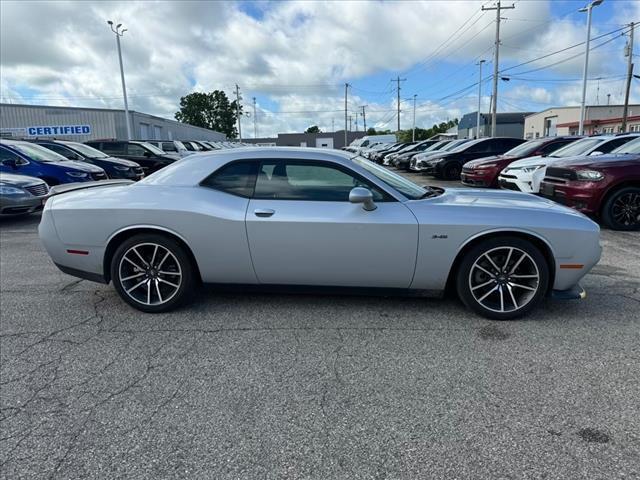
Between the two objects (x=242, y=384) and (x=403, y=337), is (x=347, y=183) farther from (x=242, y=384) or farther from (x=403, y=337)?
(x=242, y=384)

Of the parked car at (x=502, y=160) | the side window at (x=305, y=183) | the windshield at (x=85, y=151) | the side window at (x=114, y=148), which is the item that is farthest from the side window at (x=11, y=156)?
the parked car at (x=502, y=160)

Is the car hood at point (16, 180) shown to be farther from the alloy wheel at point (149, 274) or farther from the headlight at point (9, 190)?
the alloy wheel at point (149, 274)

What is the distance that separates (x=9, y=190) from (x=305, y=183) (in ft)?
24.6

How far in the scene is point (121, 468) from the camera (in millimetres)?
2104

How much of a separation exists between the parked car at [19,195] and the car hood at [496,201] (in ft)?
25.2

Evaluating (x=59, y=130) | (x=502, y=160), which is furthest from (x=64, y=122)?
(x=502, y=160)

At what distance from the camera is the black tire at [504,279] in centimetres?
360

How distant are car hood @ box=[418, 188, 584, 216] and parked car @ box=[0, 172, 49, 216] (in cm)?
768

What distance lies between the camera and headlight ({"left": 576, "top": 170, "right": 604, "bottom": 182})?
6957 mm

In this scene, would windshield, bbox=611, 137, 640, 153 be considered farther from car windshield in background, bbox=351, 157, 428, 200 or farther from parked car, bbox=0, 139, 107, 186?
parked car, bbox=0, 139, 107, 186

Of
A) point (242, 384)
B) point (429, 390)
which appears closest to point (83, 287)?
point (242, 384)

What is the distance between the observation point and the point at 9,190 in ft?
27.7

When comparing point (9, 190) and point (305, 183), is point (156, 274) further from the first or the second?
point (9, 190)

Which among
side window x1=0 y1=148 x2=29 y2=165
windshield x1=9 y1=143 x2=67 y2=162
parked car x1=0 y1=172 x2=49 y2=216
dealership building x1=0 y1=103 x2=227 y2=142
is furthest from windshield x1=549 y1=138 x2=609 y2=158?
dealership building x1=0 y1=103 x2=227 y2=142
